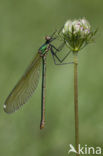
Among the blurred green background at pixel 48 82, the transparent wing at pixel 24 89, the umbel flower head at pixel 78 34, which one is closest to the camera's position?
the umbel flower head at pixel 78 34

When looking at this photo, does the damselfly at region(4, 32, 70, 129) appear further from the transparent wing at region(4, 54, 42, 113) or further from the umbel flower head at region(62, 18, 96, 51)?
the umbel flower head at region(62, 18, 96, 51)

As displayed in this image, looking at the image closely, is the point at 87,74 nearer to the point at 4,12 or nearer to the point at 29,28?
the point at 29,28

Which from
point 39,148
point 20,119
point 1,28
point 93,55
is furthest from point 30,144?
point 1,28

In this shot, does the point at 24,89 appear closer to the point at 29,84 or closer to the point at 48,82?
the point at 29,84

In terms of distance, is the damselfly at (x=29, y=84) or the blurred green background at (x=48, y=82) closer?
A: the damselfly at (x=29, y=84)

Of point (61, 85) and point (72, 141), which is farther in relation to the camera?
point (61, 85)

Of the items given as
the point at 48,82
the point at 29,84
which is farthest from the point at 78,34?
the point at 48,82

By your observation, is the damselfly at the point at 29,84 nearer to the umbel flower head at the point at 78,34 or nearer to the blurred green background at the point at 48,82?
the blurred green background at the point at 48,82

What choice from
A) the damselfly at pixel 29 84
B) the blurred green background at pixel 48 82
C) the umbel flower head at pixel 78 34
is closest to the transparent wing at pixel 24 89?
the damselfly at pixel 29 84
